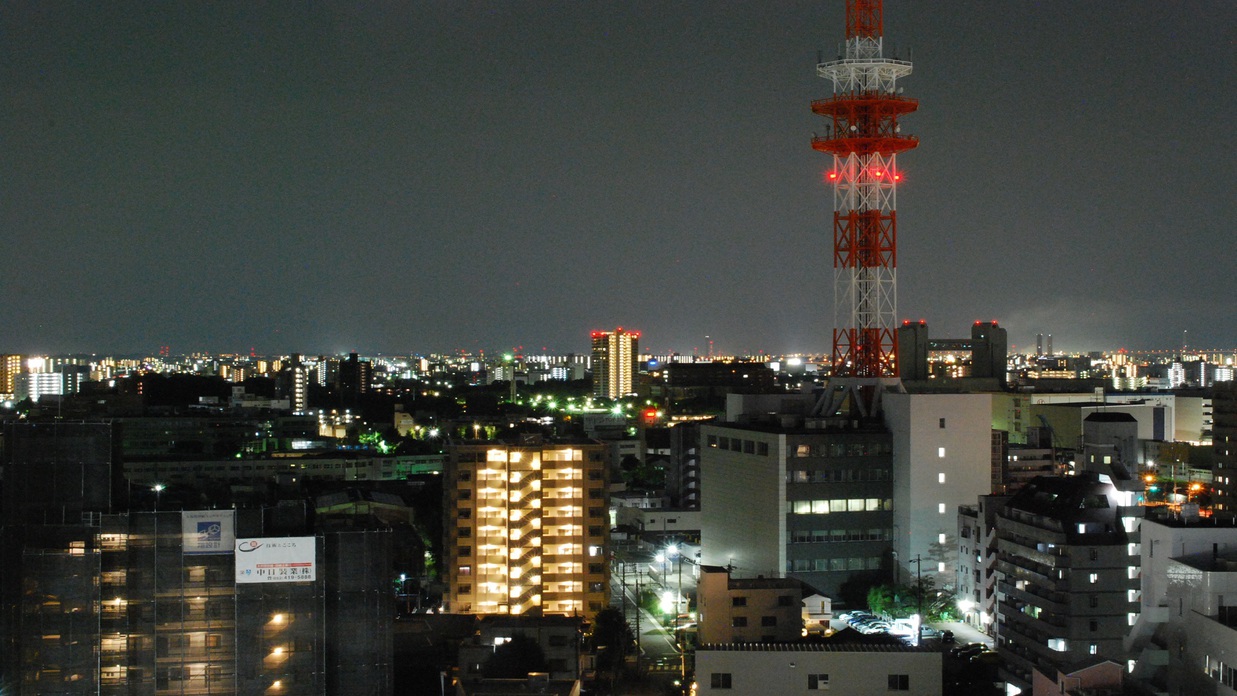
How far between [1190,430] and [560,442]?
71.4 feet

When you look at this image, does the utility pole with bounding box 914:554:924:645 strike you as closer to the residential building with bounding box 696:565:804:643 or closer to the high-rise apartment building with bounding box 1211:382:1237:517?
the residential building with bounding box 696:565:804:643

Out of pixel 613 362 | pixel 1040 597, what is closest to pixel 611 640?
pixel 1040 597

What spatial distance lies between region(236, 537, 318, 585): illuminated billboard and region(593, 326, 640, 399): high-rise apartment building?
47.0 metres

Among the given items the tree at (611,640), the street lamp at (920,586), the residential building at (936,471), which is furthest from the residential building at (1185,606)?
the tree at (611,640)

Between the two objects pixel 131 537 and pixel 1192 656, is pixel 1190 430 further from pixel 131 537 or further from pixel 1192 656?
pixel 131 537

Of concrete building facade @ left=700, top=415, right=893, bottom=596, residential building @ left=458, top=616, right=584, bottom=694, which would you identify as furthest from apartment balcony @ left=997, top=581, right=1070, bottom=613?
residential building @ left=458, top=616, right=584, bottom=694

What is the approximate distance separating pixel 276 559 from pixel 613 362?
47610 millimetres

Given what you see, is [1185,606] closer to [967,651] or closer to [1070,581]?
[1070,581]

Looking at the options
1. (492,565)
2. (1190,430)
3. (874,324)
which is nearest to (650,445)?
(1190,430)

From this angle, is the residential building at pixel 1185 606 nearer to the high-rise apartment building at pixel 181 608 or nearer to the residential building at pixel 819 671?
the residential building at pixel 819 671

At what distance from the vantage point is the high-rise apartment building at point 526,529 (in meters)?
14.0

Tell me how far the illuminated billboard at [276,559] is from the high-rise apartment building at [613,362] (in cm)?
4695

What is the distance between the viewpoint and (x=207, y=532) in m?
9.51

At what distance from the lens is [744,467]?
15258mm
